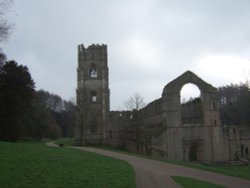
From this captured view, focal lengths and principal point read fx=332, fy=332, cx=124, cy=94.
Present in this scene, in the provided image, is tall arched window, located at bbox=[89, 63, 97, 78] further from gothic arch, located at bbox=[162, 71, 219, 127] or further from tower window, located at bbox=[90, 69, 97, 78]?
gothic arch, located at bbox=[162, 71, 219, 127]

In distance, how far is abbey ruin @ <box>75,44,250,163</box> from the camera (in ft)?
126

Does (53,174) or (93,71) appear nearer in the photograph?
(53,174)

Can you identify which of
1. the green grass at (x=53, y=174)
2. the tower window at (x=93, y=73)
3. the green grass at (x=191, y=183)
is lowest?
the green grass at (x=191, y=183)

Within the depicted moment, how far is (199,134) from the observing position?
39.0 m

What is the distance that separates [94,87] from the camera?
192 ft

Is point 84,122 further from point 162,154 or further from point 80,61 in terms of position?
point 162,154

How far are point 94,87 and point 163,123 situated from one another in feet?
71.7

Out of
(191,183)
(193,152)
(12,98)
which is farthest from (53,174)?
(193,152)

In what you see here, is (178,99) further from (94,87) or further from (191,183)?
(191,183)

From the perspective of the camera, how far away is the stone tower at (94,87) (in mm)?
56250

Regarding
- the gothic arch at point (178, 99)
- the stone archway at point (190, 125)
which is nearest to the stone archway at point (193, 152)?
the stone archway at point (190, 125)

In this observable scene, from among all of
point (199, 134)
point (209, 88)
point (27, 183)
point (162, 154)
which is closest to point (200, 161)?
point (199, 134)

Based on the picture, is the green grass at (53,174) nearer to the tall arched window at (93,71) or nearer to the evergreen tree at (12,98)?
the evergreen tree at (12,98)

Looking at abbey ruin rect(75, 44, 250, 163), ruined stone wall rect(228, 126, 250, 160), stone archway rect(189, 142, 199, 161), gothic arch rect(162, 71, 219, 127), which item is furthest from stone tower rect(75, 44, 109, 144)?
ruined stone wall rect(228, 126, 250, 160)
